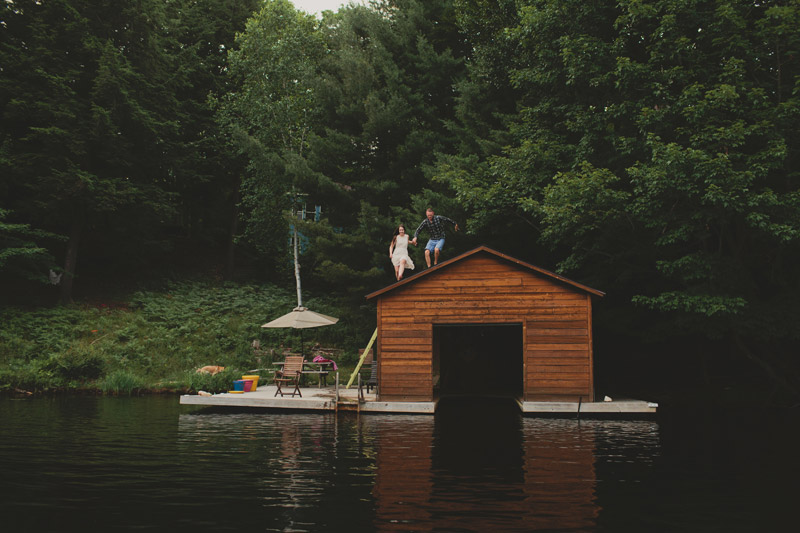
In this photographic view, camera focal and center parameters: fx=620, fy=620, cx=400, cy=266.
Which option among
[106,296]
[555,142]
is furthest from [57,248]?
[555,142]

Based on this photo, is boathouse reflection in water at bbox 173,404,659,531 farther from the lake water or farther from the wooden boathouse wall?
the wooden boathouse wall

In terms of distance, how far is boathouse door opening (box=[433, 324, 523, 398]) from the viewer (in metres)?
23.1

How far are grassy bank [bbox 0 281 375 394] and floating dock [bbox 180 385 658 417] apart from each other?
3855 millimetres

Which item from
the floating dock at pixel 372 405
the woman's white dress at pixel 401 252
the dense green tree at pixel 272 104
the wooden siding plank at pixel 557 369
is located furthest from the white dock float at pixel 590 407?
the dense green tree at pixel 272 104

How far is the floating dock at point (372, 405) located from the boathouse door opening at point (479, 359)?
21.6ft

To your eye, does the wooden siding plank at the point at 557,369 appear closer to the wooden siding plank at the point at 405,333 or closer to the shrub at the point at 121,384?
the wooden siding plank at the point at 405,333

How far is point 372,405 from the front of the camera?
15.8 metres

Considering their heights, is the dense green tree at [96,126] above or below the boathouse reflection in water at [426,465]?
above

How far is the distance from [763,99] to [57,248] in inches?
1116

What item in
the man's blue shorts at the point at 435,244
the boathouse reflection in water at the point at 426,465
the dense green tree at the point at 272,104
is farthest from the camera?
the dense green tree at the point at 272,104

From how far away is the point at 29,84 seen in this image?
→ 2570 cm

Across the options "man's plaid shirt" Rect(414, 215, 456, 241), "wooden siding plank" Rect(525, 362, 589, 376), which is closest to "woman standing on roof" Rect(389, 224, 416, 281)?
"man's plaid shirt" Rect(414, 215, 456, 241)

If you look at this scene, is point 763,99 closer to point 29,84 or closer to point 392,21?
point 392,21

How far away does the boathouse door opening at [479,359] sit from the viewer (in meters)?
23.1
